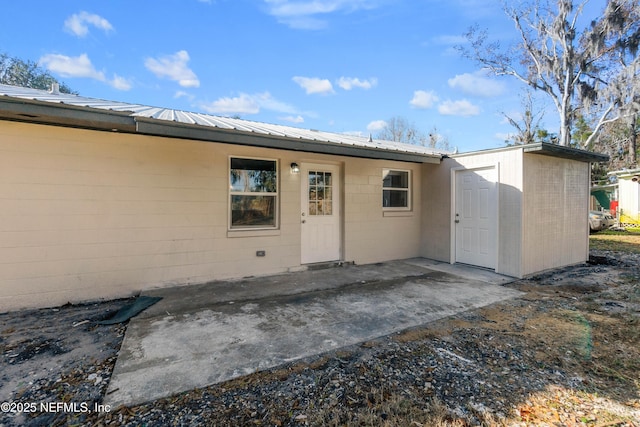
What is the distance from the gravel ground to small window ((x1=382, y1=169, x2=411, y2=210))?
397cm

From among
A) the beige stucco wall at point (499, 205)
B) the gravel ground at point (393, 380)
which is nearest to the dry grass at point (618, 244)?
the beige stucco wall at point (499, 205)

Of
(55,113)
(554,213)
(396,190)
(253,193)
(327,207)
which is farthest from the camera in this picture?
(396,190)

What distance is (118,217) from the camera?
447 centimetres

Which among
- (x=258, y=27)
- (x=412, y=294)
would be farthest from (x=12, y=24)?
(x=412, y=294)

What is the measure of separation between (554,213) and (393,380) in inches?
243

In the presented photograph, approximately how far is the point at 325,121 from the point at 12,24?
60.9ft

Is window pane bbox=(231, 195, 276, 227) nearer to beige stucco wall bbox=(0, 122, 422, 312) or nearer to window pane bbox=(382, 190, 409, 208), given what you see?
beige stucco wall bbox=(0, 122, 422, 312)

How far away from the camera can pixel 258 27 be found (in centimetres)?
966

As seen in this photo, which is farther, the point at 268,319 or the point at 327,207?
the point at 327,207

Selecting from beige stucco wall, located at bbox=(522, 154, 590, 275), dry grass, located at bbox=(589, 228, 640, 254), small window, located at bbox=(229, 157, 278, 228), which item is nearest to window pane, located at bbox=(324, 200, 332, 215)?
small window, located at bbox=(229, 157, 278, 228)

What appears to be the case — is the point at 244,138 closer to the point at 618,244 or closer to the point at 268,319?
the point at 268,319

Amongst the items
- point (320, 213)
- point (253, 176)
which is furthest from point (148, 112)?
point (320, 213)

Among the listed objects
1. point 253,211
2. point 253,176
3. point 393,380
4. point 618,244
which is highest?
point 253,176

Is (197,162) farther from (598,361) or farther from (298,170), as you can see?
(598,361)
